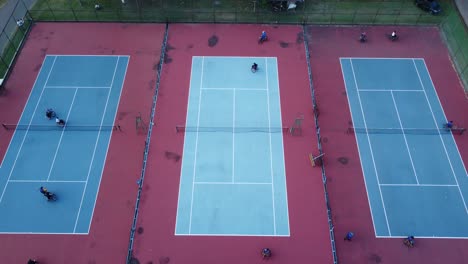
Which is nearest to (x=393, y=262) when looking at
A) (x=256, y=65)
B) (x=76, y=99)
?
(x=256, y=65)

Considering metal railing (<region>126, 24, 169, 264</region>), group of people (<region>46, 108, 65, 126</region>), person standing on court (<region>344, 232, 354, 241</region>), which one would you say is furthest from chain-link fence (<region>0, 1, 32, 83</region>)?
person standing on court (<region>344, 232, 354, 241</region>)

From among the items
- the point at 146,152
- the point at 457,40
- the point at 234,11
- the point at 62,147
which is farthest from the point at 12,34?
the point at 457,40

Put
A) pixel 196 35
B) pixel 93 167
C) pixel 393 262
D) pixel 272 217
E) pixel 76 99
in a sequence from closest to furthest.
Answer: pixel 393 262, pixel 272 217, pixel 93 167, pixel 76 99, pixel 196 35

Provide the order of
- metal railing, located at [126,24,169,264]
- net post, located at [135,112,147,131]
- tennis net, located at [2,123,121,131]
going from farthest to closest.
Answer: tennis net, located at [2,123,121,131]
net post, located at [135,112,147,131]
metal railing, located at [126,24,169,264]

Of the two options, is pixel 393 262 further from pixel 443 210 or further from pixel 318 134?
pixel 318 134

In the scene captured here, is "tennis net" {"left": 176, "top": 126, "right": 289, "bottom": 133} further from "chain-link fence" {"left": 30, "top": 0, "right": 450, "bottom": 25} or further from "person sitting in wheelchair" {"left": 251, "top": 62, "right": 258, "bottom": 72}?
"chain-link fence" {"left": 30, "top": 0, "right": 450, "bottom": 25}

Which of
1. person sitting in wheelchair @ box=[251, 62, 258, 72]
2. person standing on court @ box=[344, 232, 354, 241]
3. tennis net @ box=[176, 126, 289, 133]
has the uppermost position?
person sitting in wheelchair @ box=[251, 62, 258, 72]
